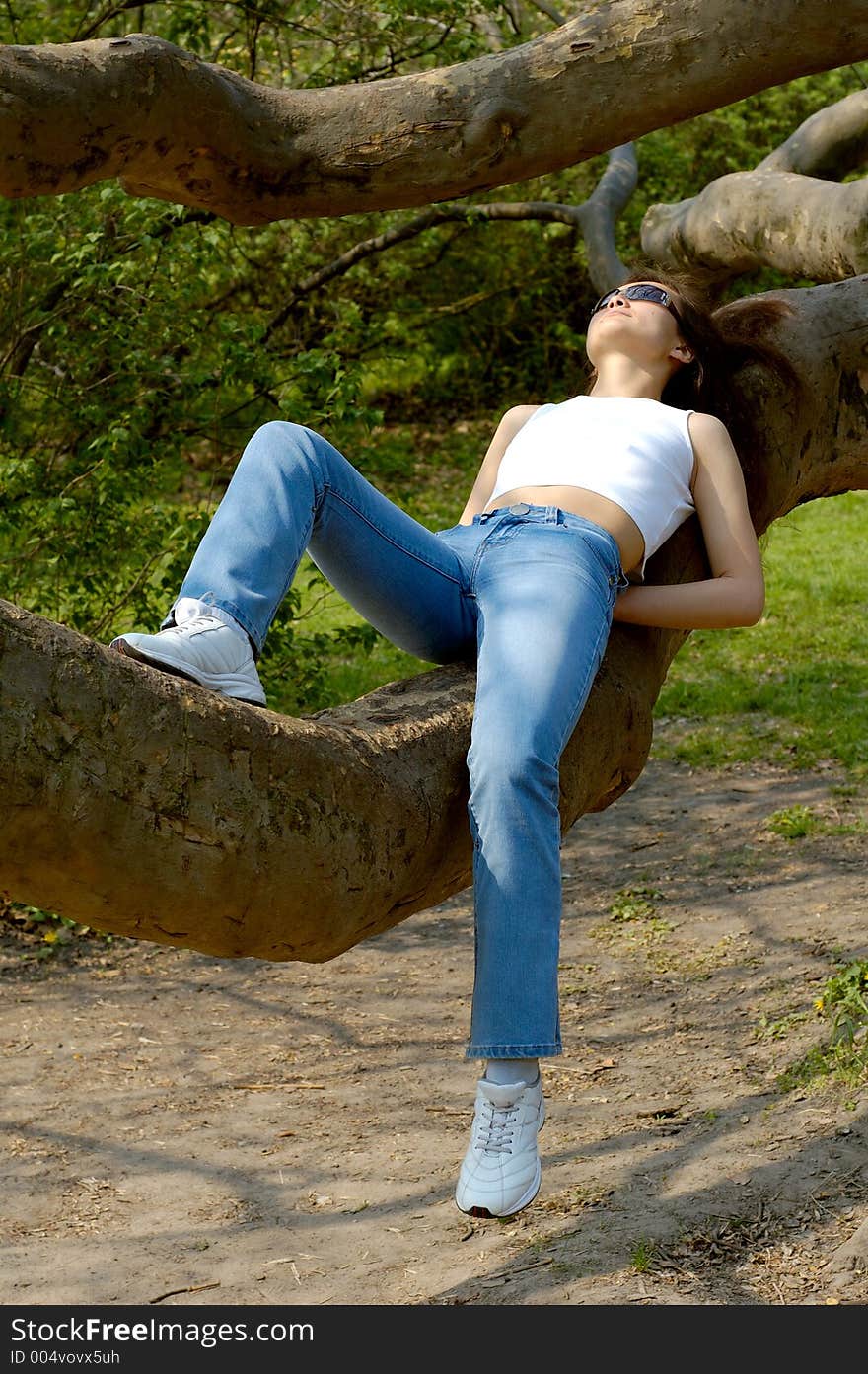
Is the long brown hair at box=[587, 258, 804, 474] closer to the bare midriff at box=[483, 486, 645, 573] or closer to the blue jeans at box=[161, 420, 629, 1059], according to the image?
the bare midriff at box=[483, 486, 645, 573]

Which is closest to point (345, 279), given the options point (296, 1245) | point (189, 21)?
point (189, 21)

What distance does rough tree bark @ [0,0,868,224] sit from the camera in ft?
9.22

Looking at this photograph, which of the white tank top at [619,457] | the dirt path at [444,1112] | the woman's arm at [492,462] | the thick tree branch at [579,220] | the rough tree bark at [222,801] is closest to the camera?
the rough tree bark at [222,801]

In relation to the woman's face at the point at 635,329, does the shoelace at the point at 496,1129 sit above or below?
below

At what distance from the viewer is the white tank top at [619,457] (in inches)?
125

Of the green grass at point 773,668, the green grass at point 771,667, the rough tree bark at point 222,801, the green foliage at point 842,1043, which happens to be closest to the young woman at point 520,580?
the rough tree bark at point 222,801

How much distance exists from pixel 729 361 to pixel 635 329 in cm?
26

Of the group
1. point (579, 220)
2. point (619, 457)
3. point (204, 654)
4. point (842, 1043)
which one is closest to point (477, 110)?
point (619, 457)

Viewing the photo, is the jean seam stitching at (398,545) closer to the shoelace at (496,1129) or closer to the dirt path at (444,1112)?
the shoelace at (496,1129)

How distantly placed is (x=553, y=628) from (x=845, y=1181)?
6.95 feet

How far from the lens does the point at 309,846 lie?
2.12 m

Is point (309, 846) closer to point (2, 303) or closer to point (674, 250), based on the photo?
point (674, 250)

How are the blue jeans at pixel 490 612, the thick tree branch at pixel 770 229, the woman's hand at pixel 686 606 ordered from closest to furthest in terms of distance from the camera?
the blue jeans at pixel 490 612
the woman's hand at pixel 686 606
the thick tree branch at pixel 770 229

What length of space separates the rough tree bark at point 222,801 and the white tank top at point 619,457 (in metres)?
0.58
